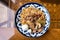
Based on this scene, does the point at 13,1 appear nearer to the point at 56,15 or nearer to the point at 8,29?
the point at 8,29

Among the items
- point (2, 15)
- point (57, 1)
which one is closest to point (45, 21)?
point (57, 1)

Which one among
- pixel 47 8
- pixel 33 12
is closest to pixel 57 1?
pixel 47 8


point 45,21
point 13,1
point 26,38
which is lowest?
point 26,38

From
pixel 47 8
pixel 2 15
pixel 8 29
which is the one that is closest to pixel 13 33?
pixel 8 29

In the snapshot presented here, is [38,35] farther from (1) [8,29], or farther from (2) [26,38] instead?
(1) [8,29]

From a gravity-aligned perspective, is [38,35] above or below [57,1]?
below

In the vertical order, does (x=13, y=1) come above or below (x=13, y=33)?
above

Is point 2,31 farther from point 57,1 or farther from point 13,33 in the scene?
point 57,1
